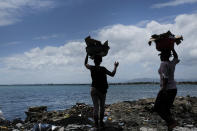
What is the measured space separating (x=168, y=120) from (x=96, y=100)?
1.93 m

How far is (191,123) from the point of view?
8.70 meters

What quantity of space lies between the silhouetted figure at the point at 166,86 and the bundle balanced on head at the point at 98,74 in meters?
1.31

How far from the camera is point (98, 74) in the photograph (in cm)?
659

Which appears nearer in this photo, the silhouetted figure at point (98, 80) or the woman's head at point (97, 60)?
the silhouetted figure at point (98, 80)

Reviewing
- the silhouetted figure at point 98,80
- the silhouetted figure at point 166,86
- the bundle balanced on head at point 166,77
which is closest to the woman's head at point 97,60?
the silhouetted figure at point 98,80

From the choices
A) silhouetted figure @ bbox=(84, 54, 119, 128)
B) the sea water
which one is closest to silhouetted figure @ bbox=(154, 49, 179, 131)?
silhouetted figure @ bbox=(84, 54, 119, 128)

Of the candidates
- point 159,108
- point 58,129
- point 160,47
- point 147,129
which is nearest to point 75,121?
point 58,129

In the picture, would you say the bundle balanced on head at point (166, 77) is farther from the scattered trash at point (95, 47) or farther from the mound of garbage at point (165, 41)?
the scattered trash at point (95, 47)

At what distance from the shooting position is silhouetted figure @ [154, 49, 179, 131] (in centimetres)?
570

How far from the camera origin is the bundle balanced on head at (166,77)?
5.73 m

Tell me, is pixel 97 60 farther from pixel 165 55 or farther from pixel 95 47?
pixel 165 55

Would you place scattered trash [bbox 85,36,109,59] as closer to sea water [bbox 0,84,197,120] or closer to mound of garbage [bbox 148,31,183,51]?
mound of garbage [bbox 148,31,183,51]

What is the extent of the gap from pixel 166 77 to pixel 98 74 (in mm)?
1808

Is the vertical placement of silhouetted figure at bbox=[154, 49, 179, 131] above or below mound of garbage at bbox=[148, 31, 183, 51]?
below
